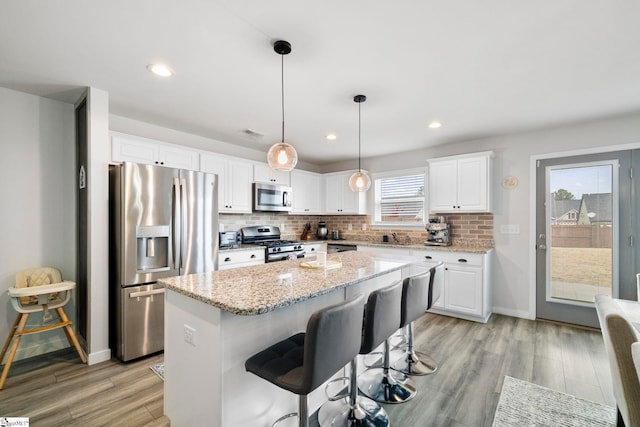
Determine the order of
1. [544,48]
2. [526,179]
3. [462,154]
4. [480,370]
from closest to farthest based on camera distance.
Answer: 1. [544,48]
2. [480,370]
3. [526,179]
4. [462,154]

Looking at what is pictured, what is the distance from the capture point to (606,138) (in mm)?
3307

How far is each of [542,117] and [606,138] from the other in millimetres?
832

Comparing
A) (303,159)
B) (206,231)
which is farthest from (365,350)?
(303,159)

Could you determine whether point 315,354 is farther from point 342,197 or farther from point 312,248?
point 342,197

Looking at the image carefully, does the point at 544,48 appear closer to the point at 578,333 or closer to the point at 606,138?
the point at 606,138

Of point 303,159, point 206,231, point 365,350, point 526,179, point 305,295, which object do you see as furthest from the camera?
point 303,159

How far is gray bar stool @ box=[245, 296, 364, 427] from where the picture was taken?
3.98ft

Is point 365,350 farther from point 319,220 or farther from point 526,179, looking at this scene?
point 319,220

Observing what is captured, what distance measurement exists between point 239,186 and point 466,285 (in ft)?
11.2

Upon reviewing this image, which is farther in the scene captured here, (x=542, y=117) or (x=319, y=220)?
(x=319, y=220)

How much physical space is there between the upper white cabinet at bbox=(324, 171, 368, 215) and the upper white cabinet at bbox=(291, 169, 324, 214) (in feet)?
0.52

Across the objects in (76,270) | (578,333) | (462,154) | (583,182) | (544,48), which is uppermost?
(544,48)

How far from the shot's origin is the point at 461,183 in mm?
4035

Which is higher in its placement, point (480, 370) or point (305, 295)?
point (305, 295)
